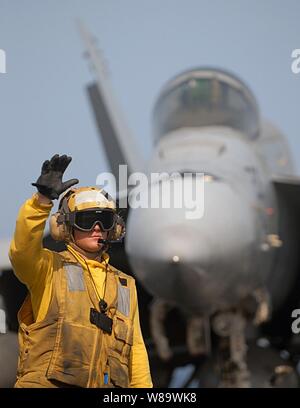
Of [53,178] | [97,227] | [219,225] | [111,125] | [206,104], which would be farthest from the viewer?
[111,125]

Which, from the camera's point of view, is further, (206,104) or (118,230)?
(206,104)

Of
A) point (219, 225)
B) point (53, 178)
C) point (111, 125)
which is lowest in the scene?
point (53, 178)

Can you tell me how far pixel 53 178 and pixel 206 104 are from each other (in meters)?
4.44

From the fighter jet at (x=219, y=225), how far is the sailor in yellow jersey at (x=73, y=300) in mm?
2394

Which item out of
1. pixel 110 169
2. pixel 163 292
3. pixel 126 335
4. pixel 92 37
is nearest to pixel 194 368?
pixel 163 292

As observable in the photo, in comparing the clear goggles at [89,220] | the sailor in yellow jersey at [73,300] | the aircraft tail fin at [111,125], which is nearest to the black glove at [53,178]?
the sailor in yellow jersey at [73,300]

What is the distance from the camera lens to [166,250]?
451 centimetres

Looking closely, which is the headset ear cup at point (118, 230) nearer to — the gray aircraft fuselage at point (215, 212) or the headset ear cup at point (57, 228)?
the headset ear cup at point (57, 228)

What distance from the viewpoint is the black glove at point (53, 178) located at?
73.2 inches

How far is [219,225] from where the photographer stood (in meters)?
4.73

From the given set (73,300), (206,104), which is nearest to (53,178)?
(73,300)

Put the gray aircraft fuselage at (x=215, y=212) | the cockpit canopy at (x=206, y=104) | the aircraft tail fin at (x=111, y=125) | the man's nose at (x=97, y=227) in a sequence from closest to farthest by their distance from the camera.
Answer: the man's nose at (x=97, y=227)
the gray aircraft fuselage at (x=215, y=212)
the cockpit canopy at (x=206, y=104)
the aircraft tail fin at (x=111, y=125)

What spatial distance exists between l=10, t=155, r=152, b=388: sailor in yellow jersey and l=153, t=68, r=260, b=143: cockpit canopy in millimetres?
4111
